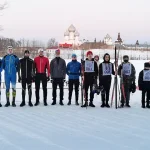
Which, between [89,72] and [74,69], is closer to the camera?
[89,72]

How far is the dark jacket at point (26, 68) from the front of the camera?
9703mm

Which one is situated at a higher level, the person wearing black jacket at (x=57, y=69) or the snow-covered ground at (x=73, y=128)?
the person wearing black jacket at (x=57, y=69)

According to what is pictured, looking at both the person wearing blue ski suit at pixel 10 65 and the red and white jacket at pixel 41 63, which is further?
the red and white jacket at pixel 41 63

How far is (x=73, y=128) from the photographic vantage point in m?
6.89

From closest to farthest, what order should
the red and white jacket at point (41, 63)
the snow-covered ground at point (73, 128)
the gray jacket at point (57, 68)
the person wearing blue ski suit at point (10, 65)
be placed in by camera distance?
1. the snow-covered ground at point (73, 128)
2. the person wearing blue ski suit at point (10, 65)
3. the red and white jacket at point (41, 63)
4. the gray jacket at point (57, 68)

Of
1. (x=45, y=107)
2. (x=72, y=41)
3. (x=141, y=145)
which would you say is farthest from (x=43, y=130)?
(x=72, y=41)

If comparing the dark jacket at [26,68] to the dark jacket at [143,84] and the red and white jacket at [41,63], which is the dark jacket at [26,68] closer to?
the red and white jacket at [41,63]

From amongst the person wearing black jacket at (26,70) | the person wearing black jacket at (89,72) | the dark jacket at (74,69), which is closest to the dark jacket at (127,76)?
the person wearing black jacket at (89,72)

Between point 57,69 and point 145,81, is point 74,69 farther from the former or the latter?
point 145,81

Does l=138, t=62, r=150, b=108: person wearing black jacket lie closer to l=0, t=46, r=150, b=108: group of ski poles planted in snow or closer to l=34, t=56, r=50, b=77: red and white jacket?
l=0, t=46, r=150, b=108: group of ski poles planted in snow

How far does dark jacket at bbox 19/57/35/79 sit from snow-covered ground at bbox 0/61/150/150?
0.92 meters

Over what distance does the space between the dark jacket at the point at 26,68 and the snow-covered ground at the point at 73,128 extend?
924 mm

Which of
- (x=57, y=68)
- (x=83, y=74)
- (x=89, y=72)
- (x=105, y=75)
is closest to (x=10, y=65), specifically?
(x=57, y=68)

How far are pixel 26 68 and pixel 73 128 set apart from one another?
3379mm
